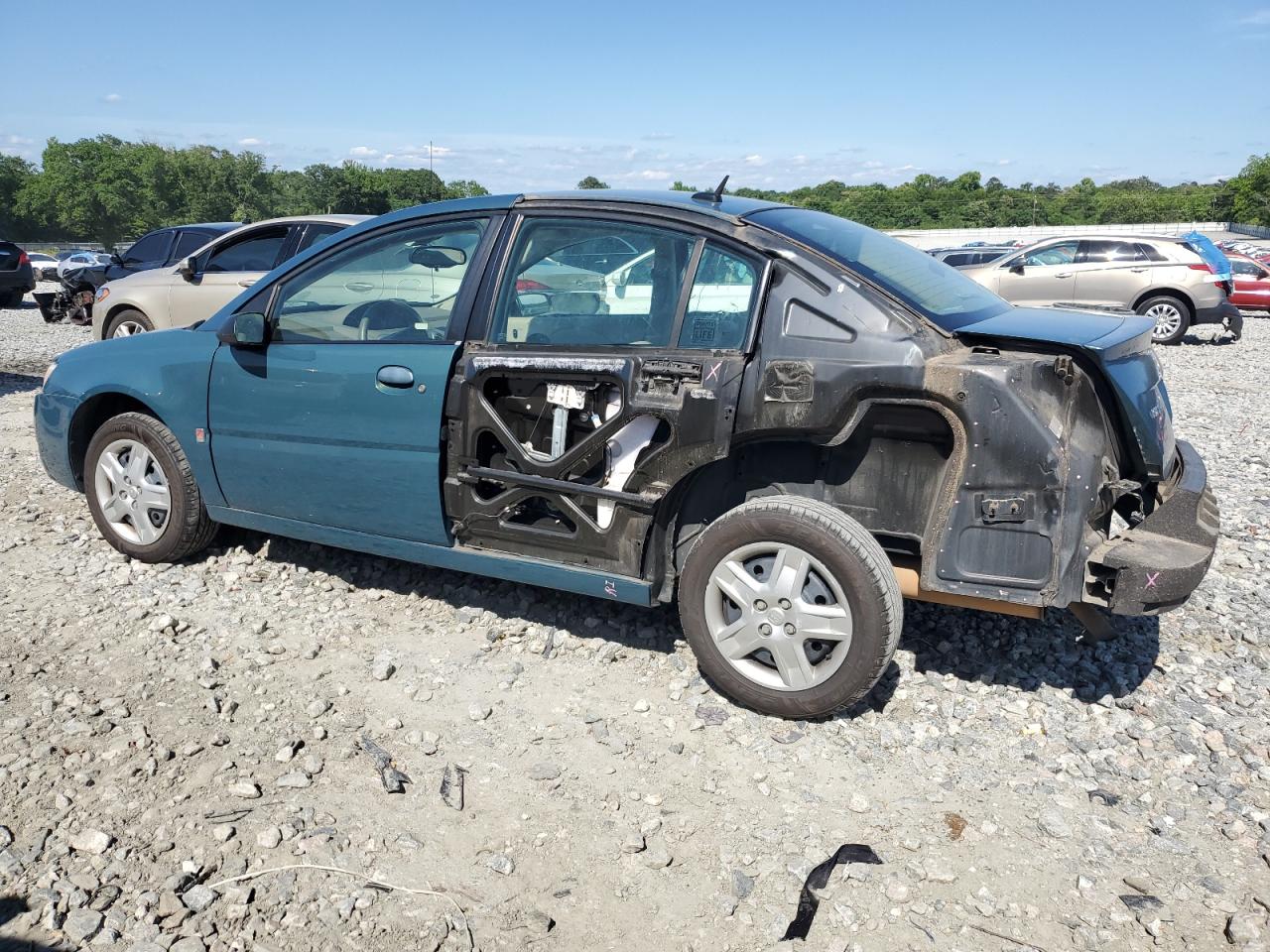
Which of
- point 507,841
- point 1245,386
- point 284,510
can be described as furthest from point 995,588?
point 1245,386

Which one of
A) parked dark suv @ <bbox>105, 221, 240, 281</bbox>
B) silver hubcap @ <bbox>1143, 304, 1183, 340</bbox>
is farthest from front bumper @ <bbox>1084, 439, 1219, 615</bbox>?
silver hubcap @ <bbox>1143, 304, 1183, 340</bbox>

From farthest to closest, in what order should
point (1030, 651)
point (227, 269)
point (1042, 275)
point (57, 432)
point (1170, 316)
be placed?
point (1042, 275), point (1170, 316), point (227, 269), point (57, 432), point (1030, 651)

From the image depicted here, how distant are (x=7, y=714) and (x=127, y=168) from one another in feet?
310

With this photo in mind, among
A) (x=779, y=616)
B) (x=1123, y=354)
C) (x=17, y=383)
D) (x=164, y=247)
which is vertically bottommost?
(x=17, y=383)

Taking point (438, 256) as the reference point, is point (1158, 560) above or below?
below

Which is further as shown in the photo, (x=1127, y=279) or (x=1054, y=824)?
(x=1127, y=279)

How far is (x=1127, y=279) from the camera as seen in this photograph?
50.1ft

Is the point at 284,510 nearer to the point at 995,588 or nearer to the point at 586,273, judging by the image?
the point at 586,273

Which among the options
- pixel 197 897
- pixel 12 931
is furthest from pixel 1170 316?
pixel 12 931

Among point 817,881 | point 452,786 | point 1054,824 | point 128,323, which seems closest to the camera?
point 817,881

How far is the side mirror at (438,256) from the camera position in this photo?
4204 millimetres

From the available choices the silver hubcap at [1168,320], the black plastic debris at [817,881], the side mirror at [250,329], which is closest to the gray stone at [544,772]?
the black plastic debris at [817,881]

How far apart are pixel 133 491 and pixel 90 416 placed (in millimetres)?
532

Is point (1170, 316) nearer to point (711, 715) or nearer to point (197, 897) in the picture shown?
point (711, 715)
